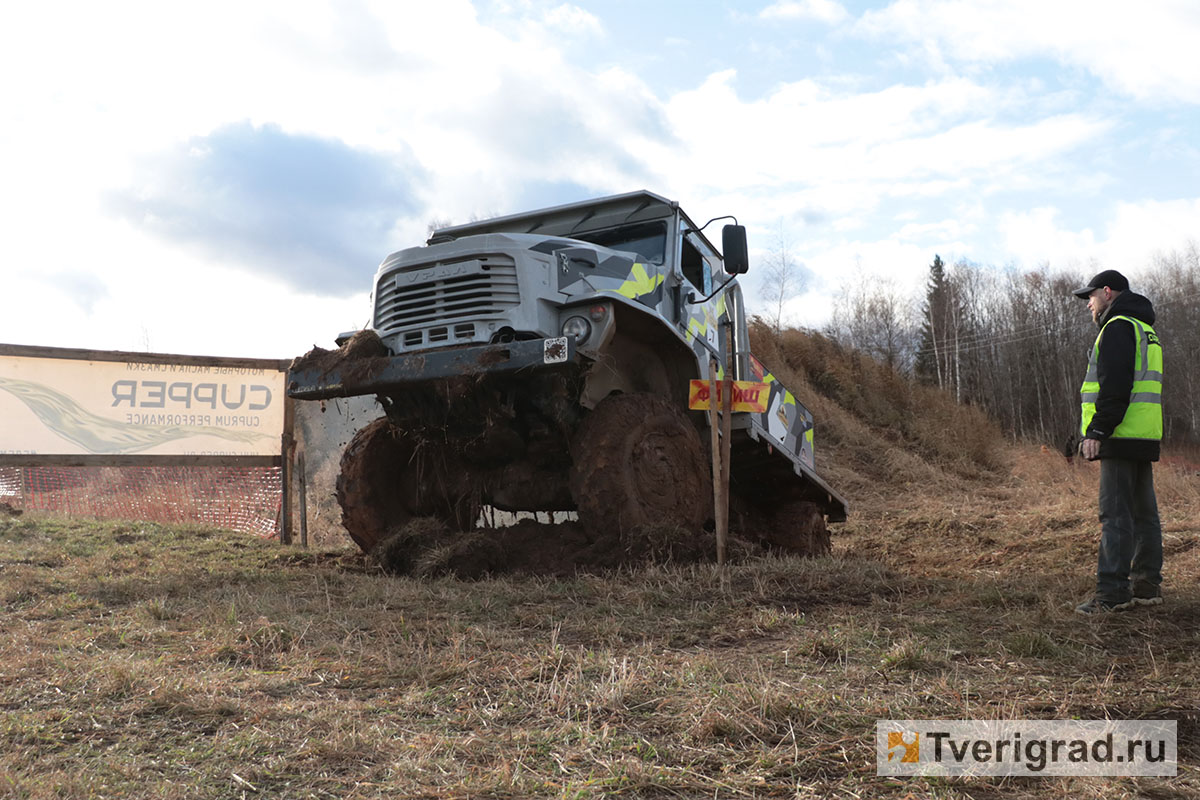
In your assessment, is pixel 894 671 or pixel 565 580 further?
pixel 565 580

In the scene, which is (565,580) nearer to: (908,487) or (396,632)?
(396,632)

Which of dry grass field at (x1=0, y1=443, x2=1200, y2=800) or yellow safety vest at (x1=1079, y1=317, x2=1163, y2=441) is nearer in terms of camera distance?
A: dry grass field at (x1=0, y1=443, x2=1200, y2=800)

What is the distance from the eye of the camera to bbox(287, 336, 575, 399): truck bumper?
6.13m

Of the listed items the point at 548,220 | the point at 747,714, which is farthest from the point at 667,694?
the point at 548,220

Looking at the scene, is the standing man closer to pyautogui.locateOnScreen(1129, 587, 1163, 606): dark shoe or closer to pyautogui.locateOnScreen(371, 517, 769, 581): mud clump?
pyautogui.locateOnScreen(1129, 587, 1163, 606): dark shoe

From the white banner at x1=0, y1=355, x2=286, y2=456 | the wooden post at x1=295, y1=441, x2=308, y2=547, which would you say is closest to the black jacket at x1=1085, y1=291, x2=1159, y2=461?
the wooden post at x1=295, y1=441, x2=308, y2=547

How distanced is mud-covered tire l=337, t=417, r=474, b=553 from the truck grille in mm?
1149

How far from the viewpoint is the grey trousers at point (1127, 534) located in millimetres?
5043

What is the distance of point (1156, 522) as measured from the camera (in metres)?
5.33

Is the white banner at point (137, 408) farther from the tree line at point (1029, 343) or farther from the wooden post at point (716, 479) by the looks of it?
the tree line at point (1029, 343)

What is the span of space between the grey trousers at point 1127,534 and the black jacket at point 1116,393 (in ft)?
0.28

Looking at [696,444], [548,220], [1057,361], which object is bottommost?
[696,444]

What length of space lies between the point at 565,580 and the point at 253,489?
7.13 m

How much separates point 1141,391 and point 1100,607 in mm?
1225
